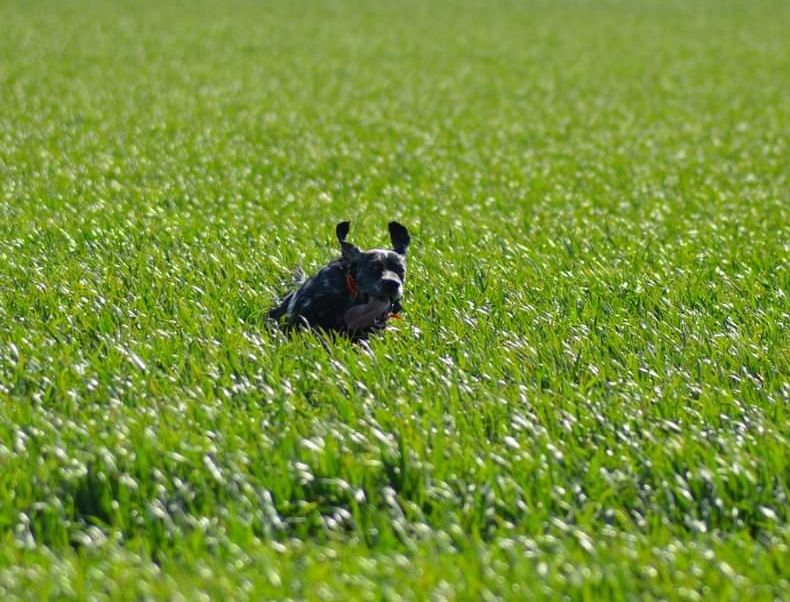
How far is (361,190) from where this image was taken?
13.3m

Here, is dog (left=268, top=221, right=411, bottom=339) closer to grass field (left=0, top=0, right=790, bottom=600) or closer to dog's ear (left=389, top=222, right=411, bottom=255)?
dog's ear (left=389, top=222, right=411, bottom=255)

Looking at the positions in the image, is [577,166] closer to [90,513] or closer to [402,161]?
[402,161]

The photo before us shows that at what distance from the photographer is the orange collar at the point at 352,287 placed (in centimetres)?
663

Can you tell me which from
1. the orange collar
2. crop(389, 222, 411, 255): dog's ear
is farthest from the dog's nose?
crop(389, 222, 411, 255): dog's ear

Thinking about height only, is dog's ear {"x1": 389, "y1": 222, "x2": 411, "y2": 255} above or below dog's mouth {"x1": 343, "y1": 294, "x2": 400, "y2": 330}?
above

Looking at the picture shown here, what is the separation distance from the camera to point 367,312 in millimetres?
6738

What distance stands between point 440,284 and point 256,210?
3.45 m

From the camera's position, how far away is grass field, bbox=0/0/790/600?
4480 millimetres

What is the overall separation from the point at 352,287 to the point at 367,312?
0.56 ft

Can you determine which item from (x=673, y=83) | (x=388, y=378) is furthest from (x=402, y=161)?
(x=673, y=83)

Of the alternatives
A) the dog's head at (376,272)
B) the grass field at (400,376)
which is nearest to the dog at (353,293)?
the dog's head at (376,272)

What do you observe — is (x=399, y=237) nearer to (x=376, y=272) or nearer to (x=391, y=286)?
(x=376, y=272)

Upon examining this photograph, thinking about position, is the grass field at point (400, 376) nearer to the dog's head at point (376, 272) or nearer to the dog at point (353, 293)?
the dog at point (353, 293)

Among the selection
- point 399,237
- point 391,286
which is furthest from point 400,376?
point 399,237
